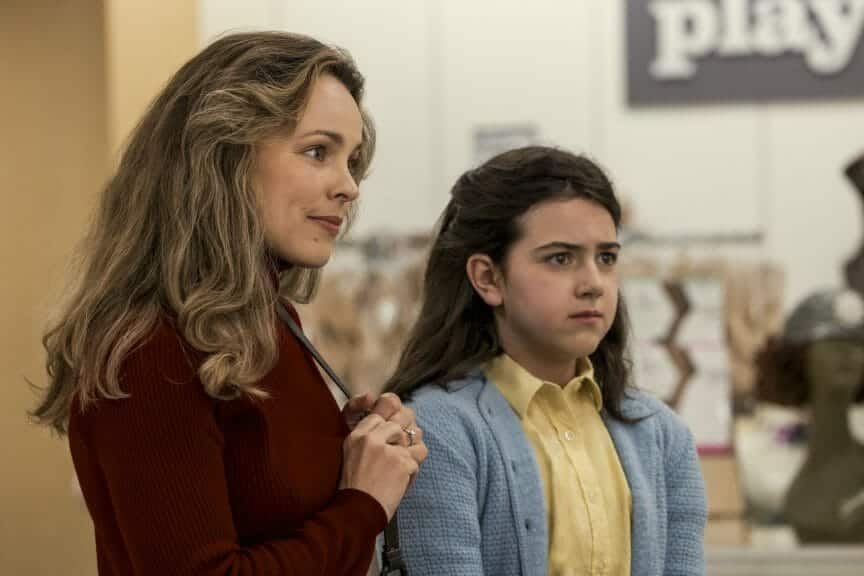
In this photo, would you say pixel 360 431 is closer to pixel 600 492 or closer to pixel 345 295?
pixel 600 492

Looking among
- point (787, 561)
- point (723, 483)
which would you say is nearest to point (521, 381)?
point (723, 483)

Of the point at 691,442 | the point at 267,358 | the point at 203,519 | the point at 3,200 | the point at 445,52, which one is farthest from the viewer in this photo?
the point at 445,52

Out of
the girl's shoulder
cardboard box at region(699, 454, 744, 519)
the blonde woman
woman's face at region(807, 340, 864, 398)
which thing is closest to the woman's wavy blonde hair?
the blonde woman

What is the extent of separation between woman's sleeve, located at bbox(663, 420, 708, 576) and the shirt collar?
0.54 ft

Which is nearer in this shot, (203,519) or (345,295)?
(203,519)

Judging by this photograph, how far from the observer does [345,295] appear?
164 inches

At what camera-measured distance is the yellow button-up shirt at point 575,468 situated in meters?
2.26

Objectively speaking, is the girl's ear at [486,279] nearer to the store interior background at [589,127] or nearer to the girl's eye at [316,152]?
the girl's eye at [316,152]

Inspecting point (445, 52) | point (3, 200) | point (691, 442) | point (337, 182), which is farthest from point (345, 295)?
point (337, 182)

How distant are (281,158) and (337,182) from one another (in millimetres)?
79

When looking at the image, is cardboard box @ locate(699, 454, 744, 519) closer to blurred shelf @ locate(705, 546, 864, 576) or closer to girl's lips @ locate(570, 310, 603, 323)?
blurred shelf @ locate(705, 546, 864, 576)

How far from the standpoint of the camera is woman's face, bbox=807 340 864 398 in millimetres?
4176

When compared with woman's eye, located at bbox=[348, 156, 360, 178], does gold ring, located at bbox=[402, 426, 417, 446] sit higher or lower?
lower

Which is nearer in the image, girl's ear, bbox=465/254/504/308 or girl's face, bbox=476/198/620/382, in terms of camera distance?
girl's face, bbox=476/198/620/382
